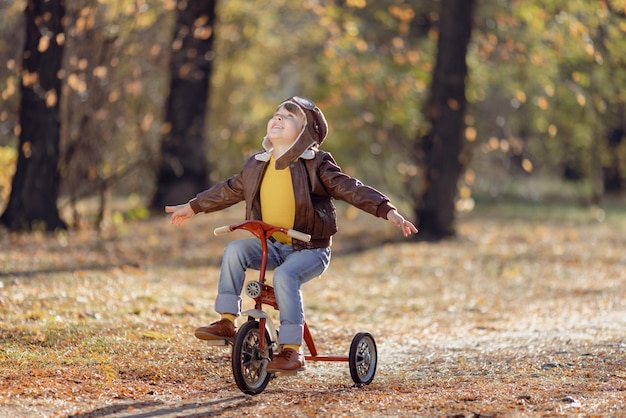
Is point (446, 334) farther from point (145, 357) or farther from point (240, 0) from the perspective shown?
point (240, 0)

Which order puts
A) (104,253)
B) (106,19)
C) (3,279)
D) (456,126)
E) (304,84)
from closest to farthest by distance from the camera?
1. (3,279)
2. (104,253)
3. (106,19)
4. (456,126)
5. (304,84)

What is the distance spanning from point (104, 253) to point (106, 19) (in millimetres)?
3383

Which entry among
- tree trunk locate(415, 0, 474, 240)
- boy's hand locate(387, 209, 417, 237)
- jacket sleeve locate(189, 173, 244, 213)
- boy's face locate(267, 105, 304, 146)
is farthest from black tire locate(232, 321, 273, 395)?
tree trunk locate(415, 0, 474, 240)

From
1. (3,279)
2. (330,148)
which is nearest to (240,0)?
(330,148)

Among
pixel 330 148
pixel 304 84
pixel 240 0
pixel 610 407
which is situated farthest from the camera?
pixel 304 84

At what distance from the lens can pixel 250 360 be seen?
20.9 feet

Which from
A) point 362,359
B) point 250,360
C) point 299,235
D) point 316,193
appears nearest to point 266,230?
point 299,235

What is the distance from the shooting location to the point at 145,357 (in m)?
7.39

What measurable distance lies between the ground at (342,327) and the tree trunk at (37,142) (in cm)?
44

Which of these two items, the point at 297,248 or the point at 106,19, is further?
the point at 106,19

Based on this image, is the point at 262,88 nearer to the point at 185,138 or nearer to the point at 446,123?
the point at 185,138

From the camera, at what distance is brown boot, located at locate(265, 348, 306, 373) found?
629 centimetres

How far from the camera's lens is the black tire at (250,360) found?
6148 mm

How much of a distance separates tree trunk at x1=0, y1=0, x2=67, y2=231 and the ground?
44 cm
